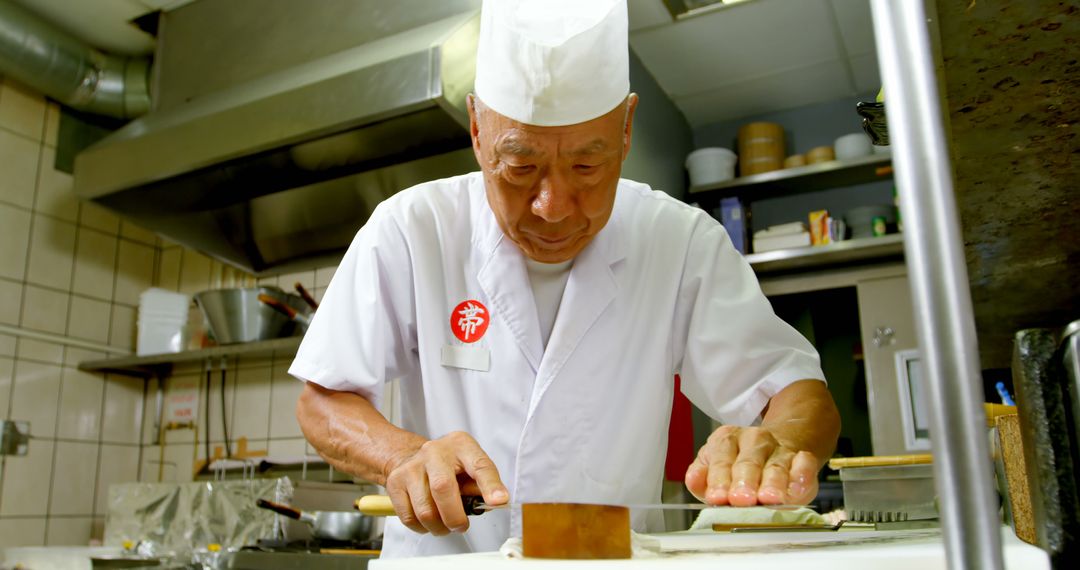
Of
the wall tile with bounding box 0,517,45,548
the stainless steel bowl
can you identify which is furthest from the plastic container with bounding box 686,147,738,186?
the wall tile with bounding box 0,517,45,548

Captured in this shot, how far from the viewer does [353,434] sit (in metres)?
1.10

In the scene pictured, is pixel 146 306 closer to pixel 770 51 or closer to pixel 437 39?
pixel 437 39

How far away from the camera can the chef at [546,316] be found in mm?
1166

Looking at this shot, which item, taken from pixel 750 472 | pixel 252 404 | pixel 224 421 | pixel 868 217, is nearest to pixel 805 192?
pixel 868 217

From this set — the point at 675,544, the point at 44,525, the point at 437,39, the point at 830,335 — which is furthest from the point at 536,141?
the point at 44,525

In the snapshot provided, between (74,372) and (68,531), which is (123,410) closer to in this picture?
(74,372)

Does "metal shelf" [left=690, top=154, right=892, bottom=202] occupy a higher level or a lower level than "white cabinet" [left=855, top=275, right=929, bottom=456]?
higher

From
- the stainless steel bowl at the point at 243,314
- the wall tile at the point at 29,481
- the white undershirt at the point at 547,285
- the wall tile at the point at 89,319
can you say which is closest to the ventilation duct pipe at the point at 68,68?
the wall tile at the point at 89,319

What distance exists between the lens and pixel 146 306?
334cm

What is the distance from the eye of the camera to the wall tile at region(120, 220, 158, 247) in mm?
3570

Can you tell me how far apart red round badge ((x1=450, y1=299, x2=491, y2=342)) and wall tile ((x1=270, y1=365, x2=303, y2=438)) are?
1976 mm

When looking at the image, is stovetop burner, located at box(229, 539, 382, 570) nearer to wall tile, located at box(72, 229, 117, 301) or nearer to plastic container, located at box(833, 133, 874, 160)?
wall tile, located at box(72, 229, 117, 301)

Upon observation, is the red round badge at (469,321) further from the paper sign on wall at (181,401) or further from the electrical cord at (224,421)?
the paper sign on wall at (181,401)

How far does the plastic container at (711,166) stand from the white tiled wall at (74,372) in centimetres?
143
